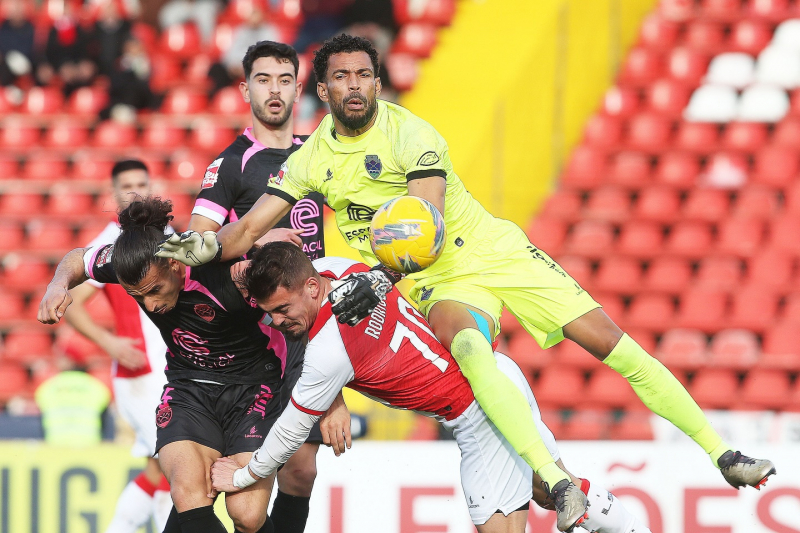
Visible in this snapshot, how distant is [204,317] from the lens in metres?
5.07

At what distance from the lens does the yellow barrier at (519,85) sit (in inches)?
441

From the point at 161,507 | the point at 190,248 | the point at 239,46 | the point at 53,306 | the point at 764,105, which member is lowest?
the point at 161,507

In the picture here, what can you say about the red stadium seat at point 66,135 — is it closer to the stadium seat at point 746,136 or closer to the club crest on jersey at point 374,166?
the stadium seat at point 746,136

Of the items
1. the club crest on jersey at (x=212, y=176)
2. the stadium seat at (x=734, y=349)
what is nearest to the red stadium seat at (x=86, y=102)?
the stadium seat at (x=734, y=349)

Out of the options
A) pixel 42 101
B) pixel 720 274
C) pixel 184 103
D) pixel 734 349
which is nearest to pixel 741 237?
pixel 720 274

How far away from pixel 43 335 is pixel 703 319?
641cm

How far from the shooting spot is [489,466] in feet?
16.7

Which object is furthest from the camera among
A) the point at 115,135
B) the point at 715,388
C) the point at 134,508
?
the point at 115,135

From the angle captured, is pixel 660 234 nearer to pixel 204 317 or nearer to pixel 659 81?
pixel 659 81

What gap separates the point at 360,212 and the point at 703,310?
569cm

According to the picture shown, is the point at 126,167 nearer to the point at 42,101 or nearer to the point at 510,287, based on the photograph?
the point at 510,287

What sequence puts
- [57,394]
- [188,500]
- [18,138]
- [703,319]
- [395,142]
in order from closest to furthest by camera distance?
[188,500]
[395,142]
[57,394]
[703,319]
[18,138]

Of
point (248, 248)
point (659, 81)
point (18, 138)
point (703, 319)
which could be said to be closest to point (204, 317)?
point (248, 248)

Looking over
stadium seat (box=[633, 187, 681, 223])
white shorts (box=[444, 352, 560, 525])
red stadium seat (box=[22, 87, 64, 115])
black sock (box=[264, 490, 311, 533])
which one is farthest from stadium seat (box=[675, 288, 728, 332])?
red stadium seat (box=[22, 87, 64, 115])
